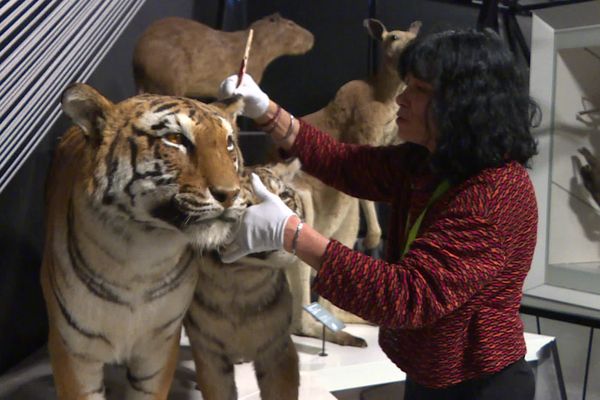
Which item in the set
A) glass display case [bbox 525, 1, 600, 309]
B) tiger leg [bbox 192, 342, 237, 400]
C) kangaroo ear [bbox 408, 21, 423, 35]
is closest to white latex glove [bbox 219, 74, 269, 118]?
tiger leg [bbox 192, 342, 237, 400]

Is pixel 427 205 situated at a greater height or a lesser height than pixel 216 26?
lesser

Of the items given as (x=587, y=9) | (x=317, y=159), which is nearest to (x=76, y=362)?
(x=317, y=159)

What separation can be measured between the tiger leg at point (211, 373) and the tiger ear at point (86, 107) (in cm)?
48

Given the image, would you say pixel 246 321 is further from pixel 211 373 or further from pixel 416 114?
pixel 416 114

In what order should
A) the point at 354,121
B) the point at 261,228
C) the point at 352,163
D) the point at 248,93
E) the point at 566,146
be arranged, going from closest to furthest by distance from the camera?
the point at 261,228 < the point at 248,93 < the point at 352,163 < the point at 354,121 < the point at 566,146

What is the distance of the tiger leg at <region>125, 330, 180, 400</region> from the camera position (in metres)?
1.14

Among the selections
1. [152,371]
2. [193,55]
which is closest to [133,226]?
[152,371]

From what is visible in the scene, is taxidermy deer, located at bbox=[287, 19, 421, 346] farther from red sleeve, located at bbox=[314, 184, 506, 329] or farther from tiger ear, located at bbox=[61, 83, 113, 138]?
tiger ear, located at bbox=[61, 83, 113, 138]

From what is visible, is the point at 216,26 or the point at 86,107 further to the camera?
the point at 216,26

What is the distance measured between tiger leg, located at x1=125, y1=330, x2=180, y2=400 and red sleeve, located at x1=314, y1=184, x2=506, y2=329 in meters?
0.29

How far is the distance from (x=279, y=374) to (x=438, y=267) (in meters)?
0.41

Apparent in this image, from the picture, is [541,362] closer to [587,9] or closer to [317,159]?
[317,159]

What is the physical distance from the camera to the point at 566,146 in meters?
2.82

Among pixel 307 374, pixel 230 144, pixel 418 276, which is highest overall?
pixel 230 144
